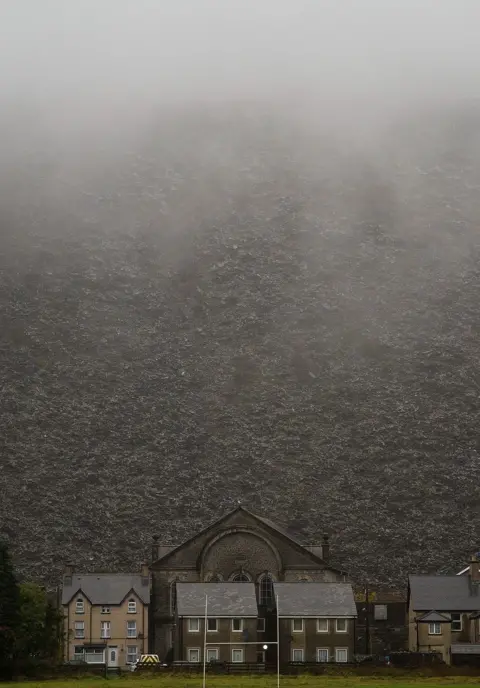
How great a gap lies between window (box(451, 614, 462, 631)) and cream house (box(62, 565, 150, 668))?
49.6ft

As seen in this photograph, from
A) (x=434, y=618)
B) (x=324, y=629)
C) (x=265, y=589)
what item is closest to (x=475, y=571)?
(x=434, y=618)

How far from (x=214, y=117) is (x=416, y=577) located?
312 ft

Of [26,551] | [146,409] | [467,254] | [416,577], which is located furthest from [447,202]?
[416,577]

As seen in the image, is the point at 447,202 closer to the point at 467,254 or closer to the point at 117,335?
the point at 467,254

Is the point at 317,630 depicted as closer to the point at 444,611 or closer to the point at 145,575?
the point at 444,611

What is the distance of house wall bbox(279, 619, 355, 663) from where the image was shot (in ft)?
211

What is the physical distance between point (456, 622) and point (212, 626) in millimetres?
12109

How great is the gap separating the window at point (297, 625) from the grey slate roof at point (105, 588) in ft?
35.0

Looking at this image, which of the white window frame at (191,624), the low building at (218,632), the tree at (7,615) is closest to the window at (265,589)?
the low building at (218,632)

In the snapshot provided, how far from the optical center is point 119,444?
359 ft

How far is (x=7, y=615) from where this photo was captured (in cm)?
5559

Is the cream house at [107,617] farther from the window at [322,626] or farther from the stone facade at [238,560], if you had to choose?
the window at [322,626]

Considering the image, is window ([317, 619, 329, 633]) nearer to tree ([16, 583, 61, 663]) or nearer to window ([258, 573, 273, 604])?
window ([258, 573, 273, 604])

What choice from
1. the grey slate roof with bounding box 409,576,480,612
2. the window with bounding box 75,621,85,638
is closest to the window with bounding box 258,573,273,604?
the grey slate roof with bounding box 409,576,480,612
